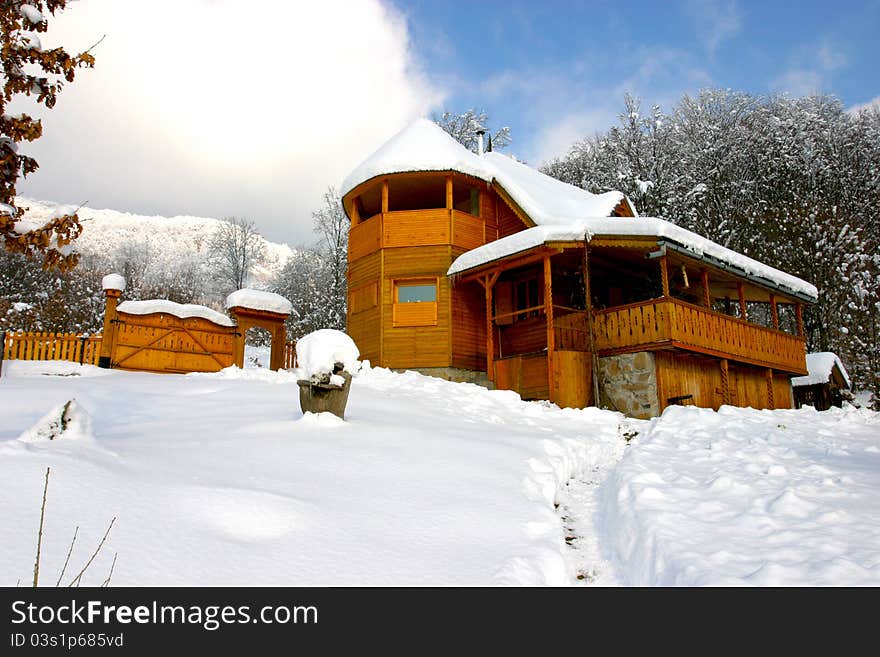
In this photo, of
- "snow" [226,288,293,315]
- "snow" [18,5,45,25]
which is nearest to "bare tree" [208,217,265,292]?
"snow" [226,288,293,315]

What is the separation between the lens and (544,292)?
1530 centimetres

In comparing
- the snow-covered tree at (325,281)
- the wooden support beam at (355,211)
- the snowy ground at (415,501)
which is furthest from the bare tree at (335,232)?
the snowy ground at (415,501)

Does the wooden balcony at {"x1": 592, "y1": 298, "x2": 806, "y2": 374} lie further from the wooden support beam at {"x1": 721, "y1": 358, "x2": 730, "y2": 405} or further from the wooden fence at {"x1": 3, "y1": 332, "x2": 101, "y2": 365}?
the wooden fence at {"x1": 3, "y1": 332, "x2": 101, "y2": 365}

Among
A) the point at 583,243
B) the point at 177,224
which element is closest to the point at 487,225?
the point at 583,243

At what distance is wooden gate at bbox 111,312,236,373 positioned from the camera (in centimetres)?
1625

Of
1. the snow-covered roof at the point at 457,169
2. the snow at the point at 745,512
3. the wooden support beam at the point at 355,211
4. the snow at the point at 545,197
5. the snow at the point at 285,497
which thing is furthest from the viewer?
the wooden support beam at the point at 355,211

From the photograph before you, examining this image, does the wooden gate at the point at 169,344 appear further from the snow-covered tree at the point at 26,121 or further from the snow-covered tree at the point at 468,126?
the snow-covered tree at the point at 468,126

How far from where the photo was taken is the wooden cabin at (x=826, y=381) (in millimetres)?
22547

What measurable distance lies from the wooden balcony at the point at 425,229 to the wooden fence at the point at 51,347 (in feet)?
27.1

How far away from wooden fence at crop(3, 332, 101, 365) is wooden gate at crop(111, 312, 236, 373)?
21.2 inches

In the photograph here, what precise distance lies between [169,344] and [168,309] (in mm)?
1004

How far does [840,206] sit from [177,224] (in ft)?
398
